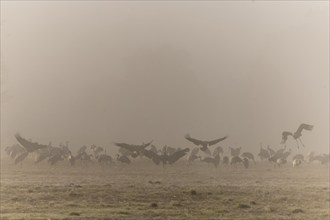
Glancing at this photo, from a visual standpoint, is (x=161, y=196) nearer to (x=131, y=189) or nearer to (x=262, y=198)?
(x=131, y=189)

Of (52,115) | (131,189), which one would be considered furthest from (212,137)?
(131,189)

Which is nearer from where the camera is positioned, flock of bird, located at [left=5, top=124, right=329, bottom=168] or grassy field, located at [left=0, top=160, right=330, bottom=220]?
grassy field, located at [left=0, top=160, right=330, bottom=220]

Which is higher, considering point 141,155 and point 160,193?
point 141,155

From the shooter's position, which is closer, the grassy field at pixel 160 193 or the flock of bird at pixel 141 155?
the grassy field at pixel 160 193

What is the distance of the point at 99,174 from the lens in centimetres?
3616

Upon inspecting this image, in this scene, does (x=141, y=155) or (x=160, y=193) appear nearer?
(x=160, y=193)

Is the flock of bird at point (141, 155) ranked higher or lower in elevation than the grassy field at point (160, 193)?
higher

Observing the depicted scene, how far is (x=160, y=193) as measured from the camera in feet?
87.1

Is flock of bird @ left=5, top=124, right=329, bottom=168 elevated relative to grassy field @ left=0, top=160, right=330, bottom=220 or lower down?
elevated

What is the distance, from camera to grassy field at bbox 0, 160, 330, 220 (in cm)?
2158

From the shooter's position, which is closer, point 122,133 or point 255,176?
point 255,176

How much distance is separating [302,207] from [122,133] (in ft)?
248

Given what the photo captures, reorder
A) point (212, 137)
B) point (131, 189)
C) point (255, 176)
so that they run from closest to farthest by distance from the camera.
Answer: point (131, 189)
point (255, 176)
point (212, 137)

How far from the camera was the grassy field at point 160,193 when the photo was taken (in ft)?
70.8
